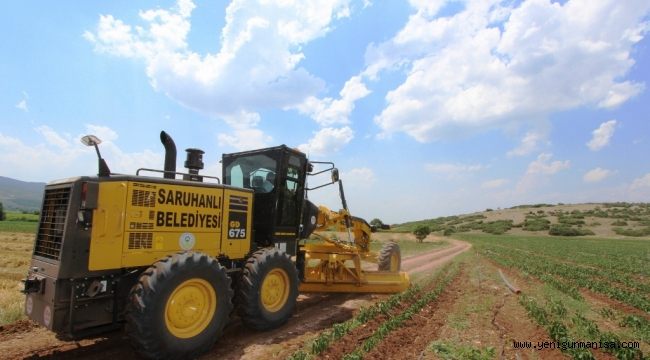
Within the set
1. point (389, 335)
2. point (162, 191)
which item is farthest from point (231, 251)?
point (389, 335)

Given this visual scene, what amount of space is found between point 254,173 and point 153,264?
3.55m

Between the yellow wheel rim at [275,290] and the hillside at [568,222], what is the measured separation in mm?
48659

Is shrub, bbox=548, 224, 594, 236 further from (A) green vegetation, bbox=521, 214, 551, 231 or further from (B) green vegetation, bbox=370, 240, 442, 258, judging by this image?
(B) green vegetation, bbox=370, 240, 442, 258

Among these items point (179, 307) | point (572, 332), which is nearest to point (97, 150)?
point (179, 307)

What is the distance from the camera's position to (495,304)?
32.4 feet

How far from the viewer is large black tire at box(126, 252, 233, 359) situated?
507cm

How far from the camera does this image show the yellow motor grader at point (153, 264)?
520cm

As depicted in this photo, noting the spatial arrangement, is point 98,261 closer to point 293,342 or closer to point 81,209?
point 81,209

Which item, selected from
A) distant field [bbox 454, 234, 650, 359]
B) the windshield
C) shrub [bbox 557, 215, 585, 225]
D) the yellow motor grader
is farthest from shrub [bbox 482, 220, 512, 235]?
the yellow motor grader

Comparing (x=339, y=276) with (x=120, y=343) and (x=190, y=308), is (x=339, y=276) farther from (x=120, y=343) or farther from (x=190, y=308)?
(x=120, y=343)

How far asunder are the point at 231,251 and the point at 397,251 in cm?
763

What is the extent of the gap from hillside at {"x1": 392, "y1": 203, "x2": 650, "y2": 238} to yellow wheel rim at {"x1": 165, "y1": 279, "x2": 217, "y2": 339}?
50498 millimetres

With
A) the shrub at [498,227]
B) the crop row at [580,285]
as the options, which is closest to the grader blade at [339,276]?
the crop row at [580,285]

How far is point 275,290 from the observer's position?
7402mm
